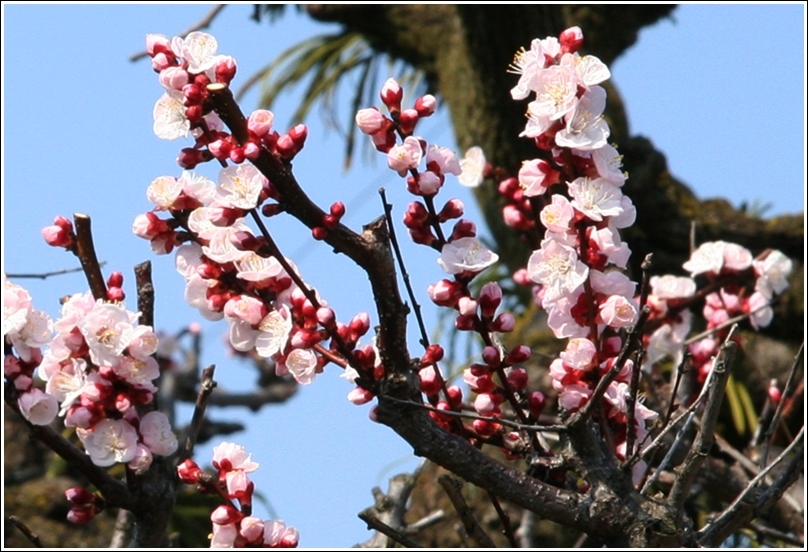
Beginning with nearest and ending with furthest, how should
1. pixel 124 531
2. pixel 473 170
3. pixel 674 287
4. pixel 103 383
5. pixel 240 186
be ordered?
pixel 240 186 < pixel 103 383 < pixel 124 531 < pixel 473 170 < pixel 674 287

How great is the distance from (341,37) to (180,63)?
169 inches

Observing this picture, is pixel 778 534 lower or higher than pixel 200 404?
lower

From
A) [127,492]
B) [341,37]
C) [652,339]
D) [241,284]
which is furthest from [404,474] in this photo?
[341,37]

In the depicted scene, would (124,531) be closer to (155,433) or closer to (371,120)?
(155,433)

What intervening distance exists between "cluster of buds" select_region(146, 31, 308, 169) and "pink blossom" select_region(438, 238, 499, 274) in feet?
0.74

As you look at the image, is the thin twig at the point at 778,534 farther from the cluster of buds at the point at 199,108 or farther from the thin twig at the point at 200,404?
the cluster of buds at the point at 199,108

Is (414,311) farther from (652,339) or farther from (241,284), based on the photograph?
(652,339)

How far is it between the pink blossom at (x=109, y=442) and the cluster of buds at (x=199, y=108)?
0.40 metres

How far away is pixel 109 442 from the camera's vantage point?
4.95ft

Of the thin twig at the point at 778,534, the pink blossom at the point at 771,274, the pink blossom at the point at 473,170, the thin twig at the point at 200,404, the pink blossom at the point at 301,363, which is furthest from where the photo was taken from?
the pink blossom at the point at 771,274

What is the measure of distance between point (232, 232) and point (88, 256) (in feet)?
1.36

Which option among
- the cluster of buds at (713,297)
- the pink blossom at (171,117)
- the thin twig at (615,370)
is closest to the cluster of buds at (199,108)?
the pink blossom at (171,117)

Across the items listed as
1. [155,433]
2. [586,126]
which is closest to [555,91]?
[586,126]

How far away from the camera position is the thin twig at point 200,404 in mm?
1573
